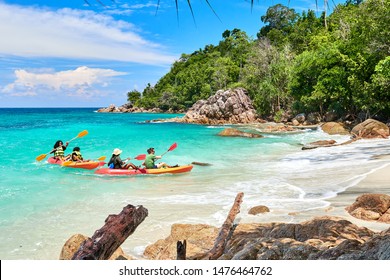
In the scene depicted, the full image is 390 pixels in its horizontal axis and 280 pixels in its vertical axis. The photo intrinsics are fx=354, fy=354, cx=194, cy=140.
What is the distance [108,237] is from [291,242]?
1.36 metres

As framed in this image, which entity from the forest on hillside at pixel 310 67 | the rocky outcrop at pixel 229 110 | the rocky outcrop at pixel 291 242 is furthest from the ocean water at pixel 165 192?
the rocky outcrop at pixel 229 110

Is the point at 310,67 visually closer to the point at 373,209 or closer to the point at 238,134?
the point at 238,134

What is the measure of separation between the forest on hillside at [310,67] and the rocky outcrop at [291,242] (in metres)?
1.43

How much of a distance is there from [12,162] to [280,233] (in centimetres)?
1290

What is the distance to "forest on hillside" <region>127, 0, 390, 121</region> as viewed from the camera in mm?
17094

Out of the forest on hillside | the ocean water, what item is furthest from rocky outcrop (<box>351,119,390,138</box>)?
the forest on hillside

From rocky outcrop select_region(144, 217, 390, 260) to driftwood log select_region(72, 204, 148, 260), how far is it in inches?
32.1

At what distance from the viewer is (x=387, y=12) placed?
15.7 meters

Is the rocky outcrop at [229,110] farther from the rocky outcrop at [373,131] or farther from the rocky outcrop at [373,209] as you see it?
the rocky outcrop at [373,209]

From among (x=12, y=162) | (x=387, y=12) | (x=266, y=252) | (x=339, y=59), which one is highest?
(x=387, y=12)

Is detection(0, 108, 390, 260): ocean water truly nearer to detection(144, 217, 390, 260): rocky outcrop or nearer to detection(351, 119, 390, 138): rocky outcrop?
detection(144, 217, 390, 260): rocky outcrop

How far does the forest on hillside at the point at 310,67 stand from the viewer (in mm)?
17094

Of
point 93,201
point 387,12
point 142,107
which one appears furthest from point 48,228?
point 142,107
